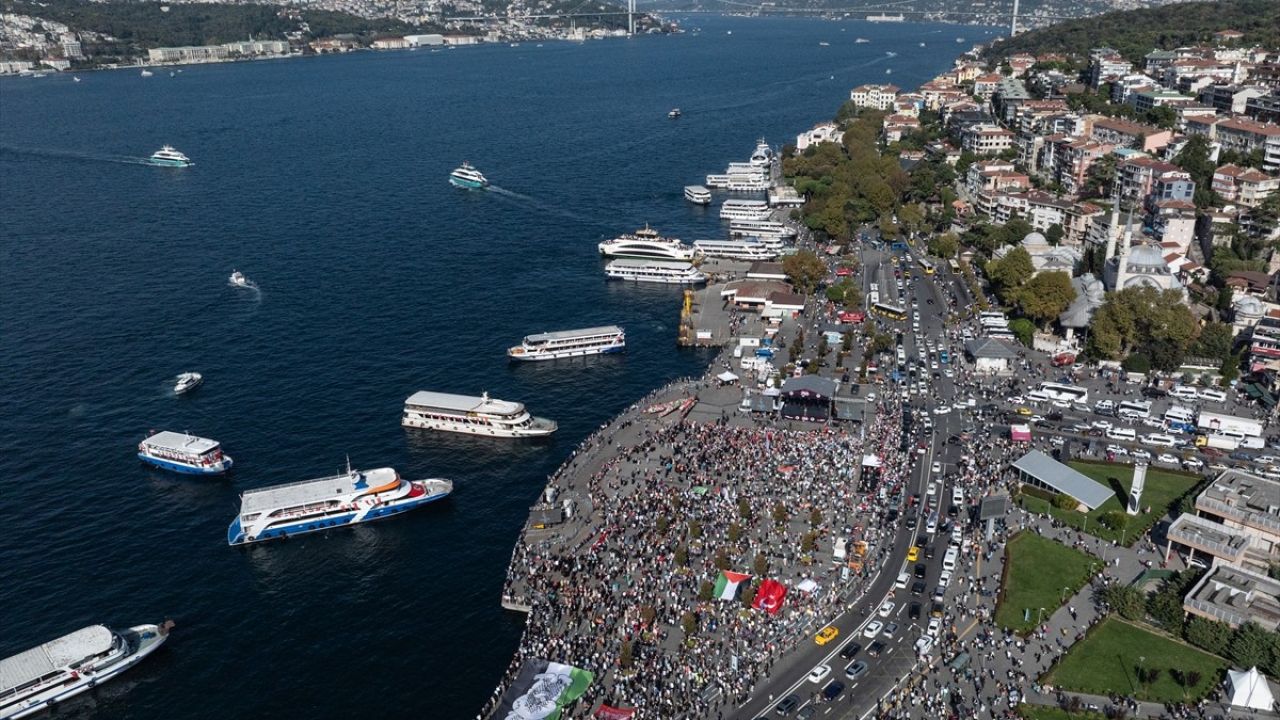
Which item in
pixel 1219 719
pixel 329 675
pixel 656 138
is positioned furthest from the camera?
pixel 656 138

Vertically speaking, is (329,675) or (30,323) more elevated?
(30,323)

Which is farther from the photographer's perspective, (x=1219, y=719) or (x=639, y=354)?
(x=639, y=354)

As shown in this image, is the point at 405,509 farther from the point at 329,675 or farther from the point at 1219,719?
the point at 1219,719

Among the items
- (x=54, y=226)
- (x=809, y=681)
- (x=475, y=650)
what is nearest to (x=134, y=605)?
(x=475, y=650)

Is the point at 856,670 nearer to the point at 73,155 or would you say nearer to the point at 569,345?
the point at 569,345

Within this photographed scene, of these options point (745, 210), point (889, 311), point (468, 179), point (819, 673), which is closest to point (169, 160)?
point (468, 179)

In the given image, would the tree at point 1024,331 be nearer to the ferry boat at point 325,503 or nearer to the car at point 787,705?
the car at point 787,705
